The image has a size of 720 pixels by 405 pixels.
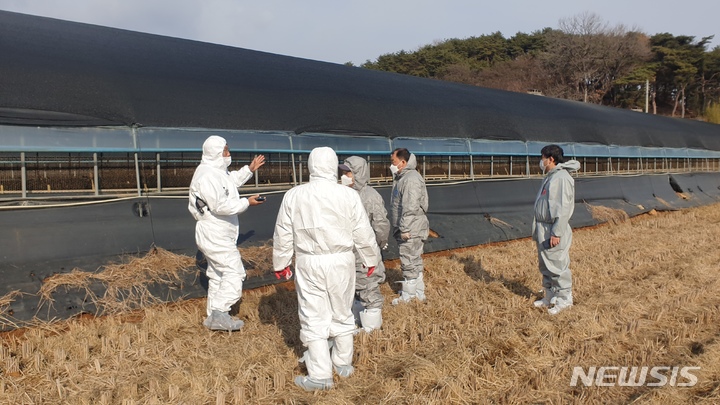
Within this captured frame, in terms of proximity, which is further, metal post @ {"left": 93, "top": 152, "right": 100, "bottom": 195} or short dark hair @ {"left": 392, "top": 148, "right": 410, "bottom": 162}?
metal post @ {"left": 93, "top": 152, "right": 100, "bottom": 195}

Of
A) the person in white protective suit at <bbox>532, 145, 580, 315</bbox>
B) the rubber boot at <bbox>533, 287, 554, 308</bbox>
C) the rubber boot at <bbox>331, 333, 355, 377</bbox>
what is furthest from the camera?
the rubber boot at <bbox>533, 287, 554, 308</bbox>

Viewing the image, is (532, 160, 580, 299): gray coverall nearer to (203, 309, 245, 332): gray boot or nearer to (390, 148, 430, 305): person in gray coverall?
(390, 148, 430, 305): person in gray coverall

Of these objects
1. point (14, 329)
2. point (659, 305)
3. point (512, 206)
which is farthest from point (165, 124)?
point (512, 206)

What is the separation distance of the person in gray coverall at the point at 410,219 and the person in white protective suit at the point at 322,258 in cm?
195

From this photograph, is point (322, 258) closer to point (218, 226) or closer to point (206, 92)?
point (218, 226)

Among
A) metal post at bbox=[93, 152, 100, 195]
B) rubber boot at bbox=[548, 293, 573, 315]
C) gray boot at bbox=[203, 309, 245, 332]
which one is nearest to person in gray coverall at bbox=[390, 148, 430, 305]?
rubber boot at bbox=[548, 293, 573, 315]

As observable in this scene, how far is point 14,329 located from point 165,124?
8.75 feet

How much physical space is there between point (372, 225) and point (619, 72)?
147 ft

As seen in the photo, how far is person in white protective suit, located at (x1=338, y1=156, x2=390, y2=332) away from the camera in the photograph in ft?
16.0

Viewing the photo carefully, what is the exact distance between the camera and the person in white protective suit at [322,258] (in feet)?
12.2

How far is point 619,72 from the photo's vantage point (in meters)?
43.7

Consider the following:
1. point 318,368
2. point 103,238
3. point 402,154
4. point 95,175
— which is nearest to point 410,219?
point 402,154

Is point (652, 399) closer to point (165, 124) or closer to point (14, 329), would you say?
point (14, 329)

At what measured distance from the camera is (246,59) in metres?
8.71
